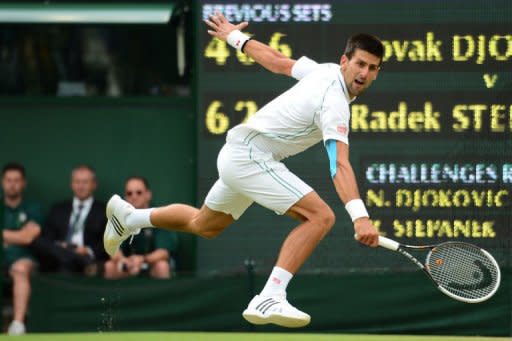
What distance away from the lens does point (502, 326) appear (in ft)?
34.3

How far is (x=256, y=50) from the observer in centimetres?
834

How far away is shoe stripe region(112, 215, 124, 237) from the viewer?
349 inches

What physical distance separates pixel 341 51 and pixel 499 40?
1.15 meters

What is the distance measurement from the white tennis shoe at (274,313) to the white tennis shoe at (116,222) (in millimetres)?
1413

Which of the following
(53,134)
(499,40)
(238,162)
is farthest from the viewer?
(53,134)

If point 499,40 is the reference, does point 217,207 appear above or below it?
below

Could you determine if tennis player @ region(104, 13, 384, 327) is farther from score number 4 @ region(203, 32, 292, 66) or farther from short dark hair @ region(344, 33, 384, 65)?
score number 4 @ region(203, 32, 292, 66)

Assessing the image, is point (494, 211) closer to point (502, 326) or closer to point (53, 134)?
point (502, 326)

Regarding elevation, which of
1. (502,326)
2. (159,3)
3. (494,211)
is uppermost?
(159,3)

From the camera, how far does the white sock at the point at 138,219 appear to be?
8.69 m

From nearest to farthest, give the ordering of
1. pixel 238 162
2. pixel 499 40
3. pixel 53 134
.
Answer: pixel 238 162
pixel 499 40
pixel 53 134

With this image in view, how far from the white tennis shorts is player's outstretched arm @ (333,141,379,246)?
36cm

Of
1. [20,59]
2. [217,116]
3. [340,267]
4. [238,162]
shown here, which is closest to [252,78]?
[217,116]

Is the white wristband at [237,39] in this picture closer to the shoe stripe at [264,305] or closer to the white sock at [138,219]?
the white sock at [138,219]
